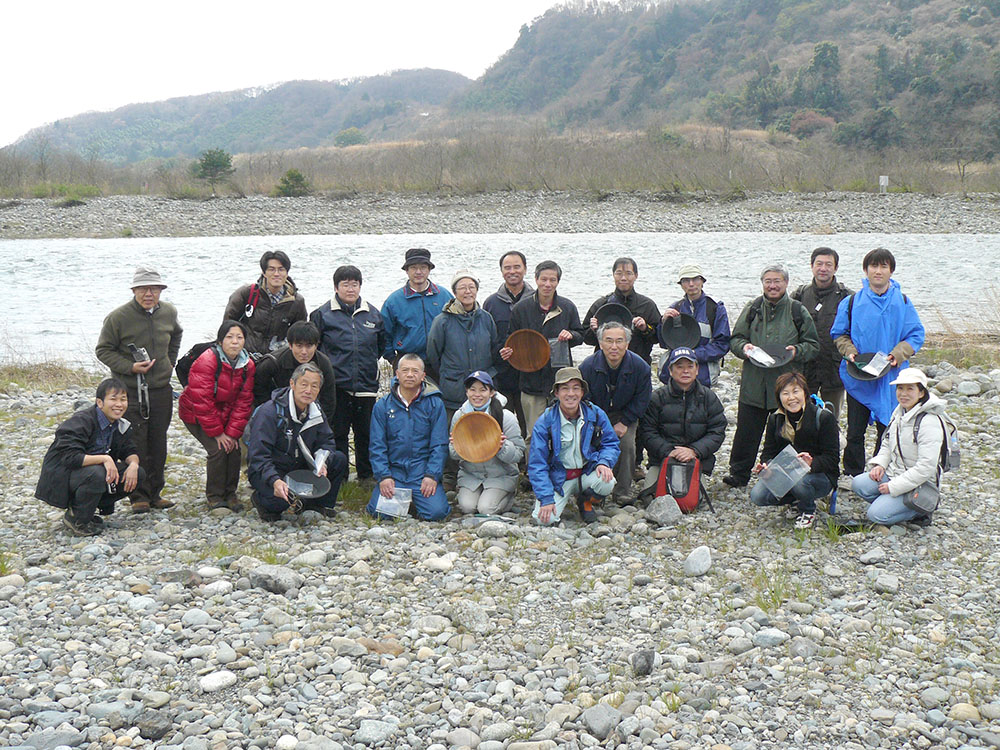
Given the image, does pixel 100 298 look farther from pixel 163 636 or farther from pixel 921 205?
pixel 921 205

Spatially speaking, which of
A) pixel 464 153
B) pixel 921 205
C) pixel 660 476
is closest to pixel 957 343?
pixel 660 476

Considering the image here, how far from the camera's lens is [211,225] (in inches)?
1694

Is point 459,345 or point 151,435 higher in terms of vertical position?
point 459,345

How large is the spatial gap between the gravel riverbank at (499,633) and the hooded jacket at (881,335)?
2.90ft

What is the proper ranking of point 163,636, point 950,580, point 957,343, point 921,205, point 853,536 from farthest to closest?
1. point 921,205
2. point 957,343
3. point 853,536
4. point 950,580
5. point 163,636

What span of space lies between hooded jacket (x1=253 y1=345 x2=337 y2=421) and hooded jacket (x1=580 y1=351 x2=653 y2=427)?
2.03 meters

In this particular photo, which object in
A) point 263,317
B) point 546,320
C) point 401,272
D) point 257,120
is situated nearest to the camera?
point 263,317

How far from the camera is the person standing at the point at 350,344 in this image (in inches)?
295

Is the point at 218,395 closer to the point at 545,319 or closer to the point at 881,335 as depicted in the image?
the point at 545,319

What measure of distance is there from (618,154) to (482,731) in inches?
1920

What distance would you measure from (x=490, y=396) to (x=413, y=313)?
1.11 meters

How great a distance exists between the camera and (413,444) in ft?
23.7

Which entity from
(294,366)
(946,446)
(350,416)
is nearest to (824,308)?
(946,446)

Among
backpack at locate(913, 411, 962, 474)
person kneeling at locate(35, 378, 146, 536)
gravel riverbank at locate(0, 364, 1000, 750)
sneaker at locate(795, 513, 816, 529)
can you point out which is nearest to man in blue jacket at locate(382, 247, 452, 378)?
gravel riverbank at locate(0, 364, 1000, 750)
